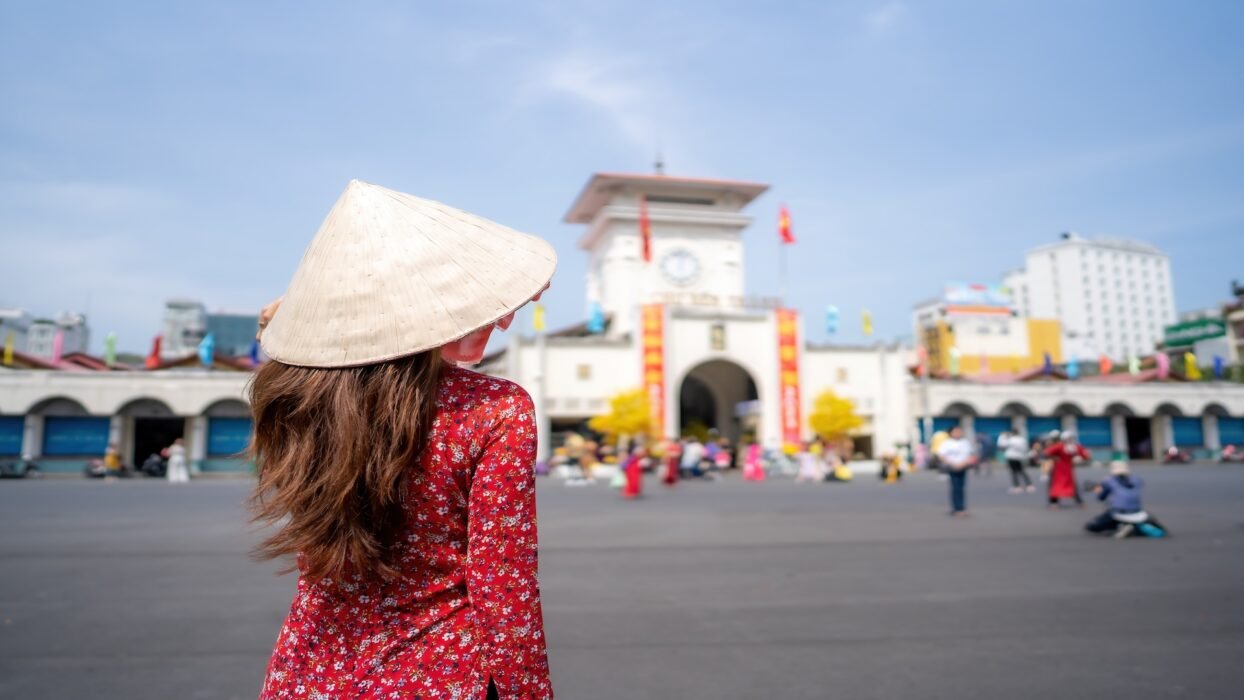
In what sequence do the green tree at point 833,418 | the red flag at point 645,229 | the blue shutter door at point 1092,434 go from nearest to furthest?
the green tree at point 833,418, the red flag at point 645,229, the blue shutter door at point 1092,434

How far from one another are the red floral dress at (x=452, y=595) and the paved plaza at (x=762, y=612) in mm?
2230

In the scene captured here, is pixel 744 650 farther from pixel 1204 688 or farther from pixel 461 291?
pixel 461 291

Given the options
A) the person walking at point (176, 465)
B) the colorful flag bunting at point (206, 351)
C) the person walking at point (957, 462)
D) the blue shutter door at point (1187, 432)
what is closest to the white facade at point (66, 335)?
the colorful flag bunting at point (206, 351)

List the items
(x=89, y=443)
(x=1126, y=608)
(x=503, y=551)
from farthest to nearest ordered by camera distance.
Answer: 1. (x=89, y=443)
2. (x=1126, y=608)
3. (x=503, y=551)

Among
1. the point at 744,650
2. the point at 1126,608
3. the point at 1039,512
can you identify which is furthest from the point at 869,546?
the point at 1039,512

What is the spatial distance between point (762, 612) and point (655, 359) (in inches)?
1187

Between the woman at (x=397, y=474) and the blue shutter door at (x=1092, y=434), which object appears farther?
the blue shutter door at (x=1092, y=434)

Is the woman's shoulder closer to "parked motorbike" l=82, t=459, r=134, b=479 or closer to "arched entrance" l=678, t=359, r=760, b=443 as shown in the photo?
"parked motorbike" l=82, t=459, r=134, b=479

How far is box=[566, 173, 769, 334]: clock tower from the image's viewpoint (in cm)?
3934

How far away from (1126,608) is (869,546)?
313 cm

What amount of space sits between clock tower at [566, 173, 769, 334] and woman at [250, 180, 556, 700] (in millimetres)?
36900

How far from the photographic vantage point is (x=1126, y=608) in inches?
199

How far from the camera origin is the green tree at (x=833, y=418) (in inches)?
1356

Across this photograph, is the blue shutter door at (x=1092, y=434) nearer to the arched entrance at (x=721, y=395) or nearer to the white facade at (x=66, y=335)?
the arched entrance at (x=721, y=395)
